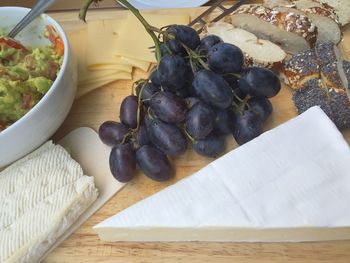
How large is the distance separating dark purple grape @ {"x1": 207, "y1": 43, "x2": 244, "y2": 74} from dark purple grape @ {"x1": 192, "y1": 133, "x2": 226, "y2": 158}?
0.45 ft

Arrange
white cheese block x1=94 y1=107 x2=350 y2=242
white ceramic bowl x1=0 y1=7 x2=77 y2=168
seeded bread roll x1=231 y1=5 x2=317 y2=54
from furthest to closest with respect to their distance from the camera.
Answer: seeded bread roll x1=231 y1=5 x2=317 y2=54 → white ceramic bowl x1=0 y1=7 x2=77 y2=168 → white cheese block x1=94 y1=107 x2=350 y2=242

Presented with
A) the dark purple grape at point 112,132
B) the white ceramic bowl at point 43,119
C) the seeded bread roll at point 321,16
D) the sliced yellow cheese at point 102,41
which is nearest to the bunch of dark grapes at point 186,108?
the dark purple grape at point 112,132

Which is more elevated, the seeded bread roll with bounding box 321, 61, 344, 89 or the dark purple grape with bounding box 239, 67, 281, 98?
the dark purple grape with bounding box 239, 67, 281, 98

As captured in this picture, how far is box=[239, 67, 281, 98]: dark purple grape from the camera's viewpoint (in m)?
0.90

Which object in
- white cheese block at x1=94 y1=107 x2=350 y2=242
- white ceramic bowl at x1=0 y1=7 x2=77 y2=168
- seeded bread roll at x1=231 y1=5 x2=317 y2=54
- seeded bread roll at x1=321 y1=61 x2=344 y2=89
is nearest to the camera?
white cheese block at x1=94 y1=107 x2=350 y2=242

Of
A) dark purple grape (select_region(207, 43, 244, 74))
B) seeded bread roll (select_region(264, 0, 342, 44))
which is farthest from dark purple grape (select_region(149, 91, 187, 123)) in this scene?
seeded bread roll (select_region(264, 0, 342, 44))

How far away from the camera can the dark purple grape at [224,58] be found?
0.90 meters

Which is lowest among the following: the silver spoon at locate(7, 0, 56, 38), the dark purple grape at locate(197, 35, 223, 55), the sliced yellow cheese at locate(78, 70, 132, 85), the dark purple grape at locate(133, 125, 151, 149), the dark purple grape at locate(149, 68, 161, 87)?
the dark purple grape at locate(133, 125, 151, 149)

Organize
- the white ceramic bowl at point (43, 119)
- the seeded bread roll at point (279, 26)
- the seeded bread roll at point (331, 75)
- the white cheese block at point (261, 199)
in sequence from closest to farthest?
the white cheese block at point (261, 199)
the white ceramic bowl at point (43, 119)
the seeded bread roll at point (331, 75)
the seeded bread roll at point (279, 26)

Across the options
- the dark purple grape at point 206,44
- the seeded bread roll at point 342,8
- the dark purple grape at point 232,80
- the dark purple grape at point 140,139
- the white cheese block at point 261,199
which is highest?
the dark purple grape at point 206,44

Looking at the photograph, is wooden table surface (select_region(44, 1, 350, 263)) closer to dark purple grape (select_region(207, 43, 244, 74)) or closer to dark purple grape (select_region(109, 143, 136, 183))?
dark purple grape (select_region(109, 143, 136, 183))

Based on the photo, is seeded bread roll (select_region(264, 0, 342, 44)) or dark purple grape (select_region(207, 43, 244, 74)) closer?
dark purple grape (select_region(207, 43, 244, 74))

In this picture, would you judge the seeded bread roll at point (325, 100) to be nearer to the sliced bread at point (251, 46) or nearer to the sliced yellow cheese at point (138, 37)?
the sliced bread at point (251, 46)

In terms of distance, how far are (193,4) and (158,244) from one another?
2.44ft
